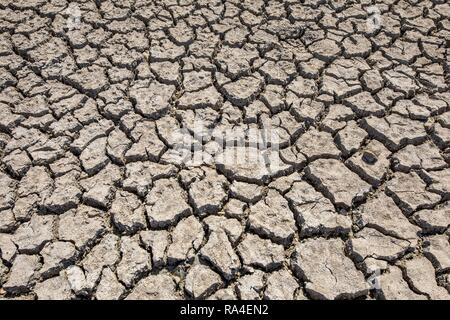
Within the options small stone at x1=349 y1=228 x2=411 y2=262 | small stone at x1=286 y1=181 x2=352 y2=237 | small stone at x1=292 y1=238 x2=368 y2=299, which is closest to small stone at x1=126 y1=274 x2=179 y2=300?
small stone at x1=292 y1=238 x2=368 y2=299

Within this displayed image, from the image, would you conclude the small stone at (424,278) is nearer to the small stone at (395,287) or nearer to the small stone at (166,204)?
the small stone at (395,287)

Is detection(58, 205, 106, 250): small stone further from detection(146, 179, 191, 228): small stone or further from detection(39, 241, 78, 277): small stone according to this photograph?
detection(146, 179, 191, 228): small stone

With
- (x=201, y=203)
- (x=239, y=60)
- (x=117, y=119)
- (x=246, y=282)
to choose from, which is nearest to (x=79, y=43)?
(x=117, y=119)

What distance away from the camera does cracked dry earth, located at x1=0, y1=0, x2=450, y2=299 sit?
2.09m

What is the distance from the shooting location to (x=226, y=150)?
2604 millimetres

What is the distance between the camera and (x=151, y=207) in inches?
91.2

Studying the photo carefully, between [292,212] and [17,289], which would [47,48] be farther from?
[292,212]

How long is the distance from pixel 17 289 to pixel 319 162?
173cm

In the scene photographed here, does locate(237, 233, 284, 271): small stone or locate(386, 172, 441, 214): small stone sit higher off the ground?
locate(386, 172, 441, 214): small stone

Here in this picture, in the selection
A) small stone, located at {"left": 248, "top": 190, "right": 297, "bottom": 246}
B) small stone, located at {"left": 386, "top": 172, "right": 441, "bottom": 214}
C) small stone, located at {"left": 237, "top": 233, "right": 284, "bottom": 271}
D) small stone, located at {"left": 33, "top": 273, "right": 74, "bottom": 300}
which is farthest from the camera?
small stone, located at {"left": 386, "top": 172, "right": 441, "bottom": 214}

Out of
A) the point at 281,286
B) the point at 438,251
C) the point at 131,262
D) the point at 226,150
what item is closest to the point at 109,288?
the point at 131,262

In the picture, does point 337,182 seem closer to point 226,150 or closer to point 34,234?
point 226,150

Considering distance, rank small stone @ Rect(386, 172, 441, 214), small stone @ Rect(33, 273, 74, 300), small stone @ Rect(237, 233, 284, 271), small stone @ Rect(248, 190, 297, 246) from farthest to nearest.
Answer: small stone @ Rect(386, 172, 441, 214) < small stone @ Rect(248, 190, 297, 246) < small stone @ Rect(237, 233, 284, 271) < small stone @ Rect(33, 273, 74, 300)

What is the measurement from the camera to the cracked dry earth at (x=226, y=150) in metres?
2.09
